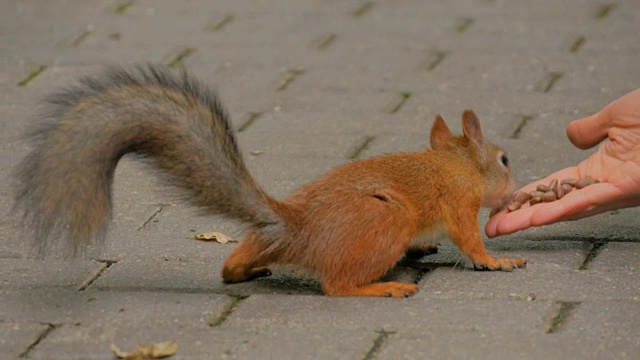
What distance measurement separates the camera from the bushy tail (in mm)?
3541

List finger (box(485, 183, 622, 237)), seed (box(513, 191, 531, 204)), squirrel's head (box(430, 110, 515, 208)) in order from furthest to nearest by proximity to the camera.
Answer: seed (box(513, 191, 531, 204)), squirrel's head (box(430, 110, 515, 208)), finger (box(485, 183, 622, 237))

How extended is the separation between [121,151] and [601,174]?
1.79m

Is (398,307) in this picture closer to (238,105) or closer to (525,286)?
(525,286)

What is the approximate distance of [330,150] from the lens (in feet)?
17.5

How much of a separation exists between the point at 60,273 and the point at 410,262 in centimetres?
113

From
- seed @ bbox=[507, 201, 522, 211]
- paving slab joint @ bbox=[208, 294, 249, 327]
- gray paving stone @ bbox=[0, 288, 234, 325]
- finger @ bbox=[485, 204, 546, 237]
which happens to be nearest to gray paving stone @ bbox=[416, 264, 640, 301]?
finger @ bbox=[485, 204, 546, 237]

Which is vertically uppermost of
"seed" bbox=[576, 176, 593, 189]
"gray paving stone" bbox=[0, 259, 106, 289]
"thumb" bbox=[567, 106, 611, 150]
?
"gray paving stone" bbox=[0, 259, 106, 289]

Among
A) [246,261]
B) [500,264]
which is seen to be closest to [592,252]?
[500,264]

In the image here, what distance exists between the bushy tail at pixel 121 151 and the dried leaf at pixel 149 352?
34cm

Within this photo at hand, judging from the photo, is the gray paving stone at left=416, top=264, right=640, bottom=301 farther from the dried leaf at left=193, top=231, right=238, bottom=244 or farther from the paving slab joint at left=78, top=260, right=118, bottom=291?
the paving slab joint at left=78, top=260, right=118, bottom=291

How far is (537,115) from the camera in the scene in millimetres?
5668

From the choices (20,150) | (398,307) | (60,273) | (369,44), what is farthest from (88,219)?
(369,44)

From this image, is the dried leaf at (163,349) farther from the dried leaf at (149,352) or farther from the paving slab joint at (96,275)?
the paving slab joint at (96,275)

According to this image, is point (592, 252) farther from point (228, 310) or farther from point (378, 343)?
point (228, 310)
